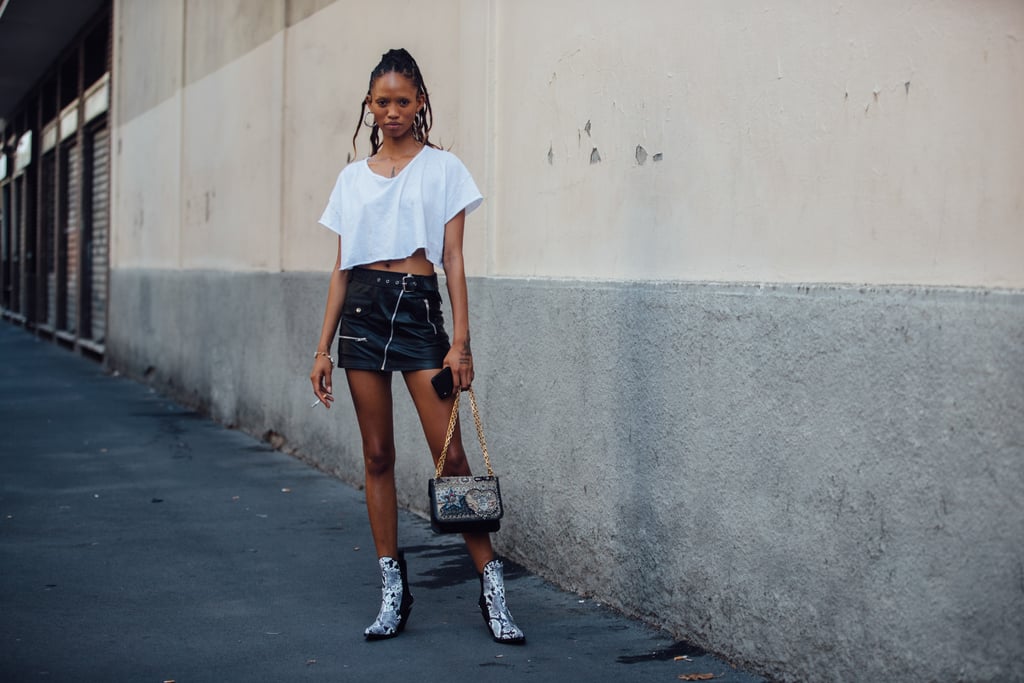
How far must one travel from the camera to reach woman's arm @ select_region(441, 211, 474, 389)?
14.3 feet

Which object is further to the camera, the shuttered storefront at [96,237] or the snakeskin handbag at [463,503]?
the shuttered storefront at [96,237]

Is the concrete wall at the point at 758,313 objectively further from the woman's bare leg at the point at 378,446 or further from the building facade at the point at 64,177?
the building facade at the point at 64,177

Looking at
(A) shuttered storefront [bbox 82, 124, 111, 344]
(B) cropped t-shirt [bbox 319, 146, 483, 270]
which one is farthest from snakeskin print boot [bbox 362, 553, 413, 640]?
(A) shuttered storefront [bbox 82, 124, 111, 344]

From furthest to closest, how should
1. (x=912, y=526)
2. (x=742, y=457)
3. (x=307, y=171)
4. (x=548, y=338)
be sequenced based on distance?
1. (x=307, y=171)
2. (x=548, y=338)
3. (x=742, y=457)
4. (x=912, y=526)

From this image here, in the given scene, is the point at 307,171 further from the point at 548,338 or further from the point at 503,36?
the point at 548,338

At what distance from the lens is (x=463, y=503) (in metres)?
4.36

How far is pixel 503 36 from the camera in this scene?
5.91 meters

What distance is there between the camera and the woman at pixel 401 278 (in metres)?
4.38

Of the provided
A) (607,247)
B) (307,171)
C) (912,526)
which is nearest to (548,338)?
(607,247)

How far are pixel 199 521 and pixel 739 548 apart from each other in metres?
3.53

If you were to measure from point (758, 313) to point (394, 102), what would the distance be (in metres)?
1.38

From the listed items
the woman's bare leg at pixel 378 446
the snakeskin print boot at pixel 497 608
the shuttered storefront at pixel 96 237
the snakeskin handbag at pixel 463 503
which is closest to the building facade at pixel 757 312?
the snakeskin print boot at pixel 497 608

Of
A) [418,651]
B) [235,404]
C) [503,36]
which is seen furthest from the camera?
[235,404]

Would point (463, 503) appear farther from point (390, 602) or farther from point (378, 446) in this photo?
point (390, 602)
